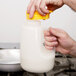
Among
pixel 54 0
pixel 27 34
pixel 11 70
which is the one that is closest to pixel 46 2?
pixel 54 0

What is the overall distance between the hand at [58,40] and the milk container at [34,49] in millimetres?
35

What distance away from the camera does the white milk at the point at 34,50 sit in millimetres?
694

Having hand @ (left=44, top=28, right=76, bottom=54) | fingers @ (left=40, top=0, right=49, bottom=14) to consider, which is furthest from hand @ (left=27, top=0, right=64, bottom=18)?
hand @ (left=44, top=28, right=76, bottom=54)

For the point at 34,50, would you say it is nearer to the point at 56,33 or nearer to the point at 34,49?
the point at 34,49

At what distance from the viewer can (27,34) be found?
70cm

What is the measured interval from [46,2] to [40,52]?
217 millimetres

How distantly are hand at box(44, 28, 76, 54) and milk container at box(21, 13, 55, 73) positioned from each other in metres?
0.04

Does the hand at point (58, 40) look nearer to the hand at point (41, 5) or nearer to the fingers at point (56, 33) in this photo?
the fingers at point (56, 33)

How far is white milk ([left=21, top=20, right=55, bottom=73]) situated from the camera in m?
0.69

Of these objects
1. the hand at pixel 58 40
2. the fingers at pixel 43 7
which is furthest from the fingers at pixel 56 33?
the fingers at pixel 43 7

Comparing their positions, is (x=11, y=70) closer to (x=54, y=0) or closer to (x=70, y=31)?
(x=54, y=0)

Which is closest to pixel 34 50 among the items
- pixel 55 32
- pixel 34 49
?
pixel 34 49

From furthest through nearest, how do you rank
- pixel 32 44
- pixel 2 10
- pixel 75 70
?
pixel 2 10, pixel 75 70, pixel 32 44

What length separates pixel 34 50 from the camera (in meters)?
0.70
